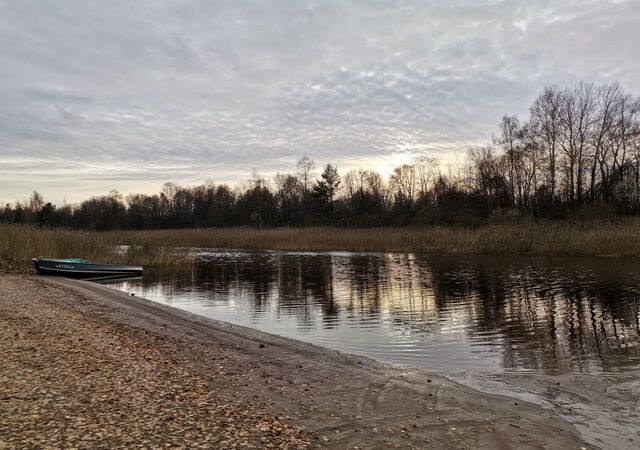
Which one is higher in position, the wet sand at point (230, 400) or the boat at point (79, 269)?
the boat at point (79, 269)

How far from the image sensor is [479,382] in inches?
248

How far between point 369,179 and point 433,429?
234 feet

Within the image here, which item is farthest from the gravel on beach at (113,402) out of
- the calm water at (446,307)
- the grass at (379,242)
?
the grass at (379,242)

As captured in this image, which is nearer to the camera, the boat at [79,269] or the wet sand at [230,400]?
the wet sand at [230,400]

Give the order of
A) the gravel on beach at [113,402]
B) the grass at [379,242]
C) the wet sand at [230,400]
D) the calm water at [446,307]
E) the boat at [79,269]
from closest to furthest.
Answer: the gravel on beach at [113,402] → the wet sand at [230,400] → the calm water at [446,307] → the boat at [79,269] → the grass at [379,242]

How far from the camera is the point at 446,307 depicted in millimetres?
12516

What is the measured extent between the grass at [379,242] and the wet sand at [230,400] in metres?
16.5

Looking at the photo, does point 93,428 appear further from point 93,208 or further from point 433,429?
point 93,208

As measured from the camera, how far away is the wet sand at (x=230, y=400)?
4000 mm

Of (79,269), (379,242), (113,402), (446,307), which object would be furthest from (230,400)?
(379,242)

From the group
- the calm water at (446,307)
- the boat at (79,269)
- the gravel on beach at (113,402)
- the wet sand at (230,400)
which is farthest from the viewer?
the boat at (79,269)

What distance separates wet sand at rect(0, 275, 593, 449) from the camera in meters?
4.00

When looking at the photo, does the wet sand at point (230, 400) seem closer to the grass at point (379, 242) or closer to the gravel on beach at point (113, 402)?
the gravel on beach at point (113, 402)

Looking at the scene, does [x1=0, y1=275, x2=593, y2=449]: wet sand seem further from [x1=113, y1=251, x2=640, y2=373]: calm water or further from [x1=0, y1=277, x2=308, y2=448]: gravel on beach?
[x1=113, y1=251, x2=640, y2=373]: calm water
